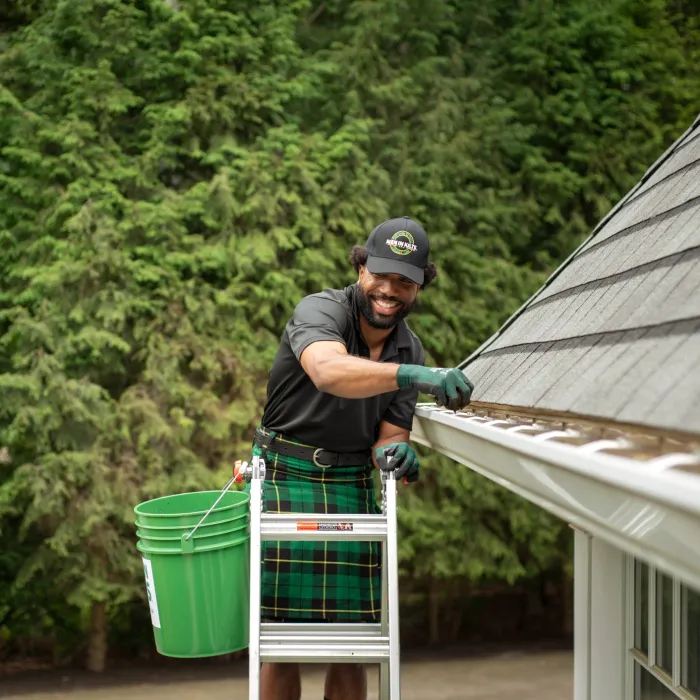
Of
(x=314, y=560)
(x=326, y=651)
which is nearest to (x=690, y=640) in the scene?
(x=326, y=651)

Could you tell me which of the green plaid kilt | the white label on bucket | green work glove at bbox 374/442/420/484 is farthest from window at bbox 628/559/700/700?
the white label on bucket

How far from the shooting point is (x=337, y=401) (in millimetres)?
2502

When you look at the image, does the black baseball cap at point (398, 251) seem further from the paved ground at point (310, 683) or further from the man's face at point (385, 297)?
the paved ground at point (310, 683)

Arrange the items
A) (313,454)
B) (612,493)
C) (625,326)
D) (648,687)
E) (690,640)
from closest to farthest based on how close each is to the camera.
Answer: (612,493)
(625,326)
(690,640)
(648,687)
(313,454)

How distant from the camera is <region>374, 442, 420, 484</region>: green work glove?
2.35m

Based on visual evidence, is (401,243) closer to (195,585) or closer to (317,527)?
(317,527)

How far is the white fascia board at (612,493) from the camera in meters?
0.86

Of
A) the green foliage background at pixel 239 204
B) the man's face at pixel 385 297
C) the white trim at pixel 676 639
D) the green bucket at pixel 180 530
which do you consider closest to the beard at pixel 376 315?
the man's face at pixel 385 297

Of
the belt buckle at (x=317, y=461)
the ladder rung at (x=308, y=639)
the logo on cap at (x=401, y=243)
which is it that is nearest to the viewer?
the ladder rung at (x=308, y=639)

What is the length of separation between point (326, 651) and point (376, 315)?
928 mm

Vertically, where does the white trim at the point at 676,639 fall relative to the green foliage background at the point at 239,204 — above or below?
below

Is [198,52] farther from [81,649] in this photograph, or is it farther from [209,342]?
[81,649]

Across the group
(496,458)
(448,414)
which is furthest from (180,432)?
(496,458)

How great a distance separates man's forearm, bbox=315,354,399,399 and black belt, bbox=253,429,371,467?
52cm
